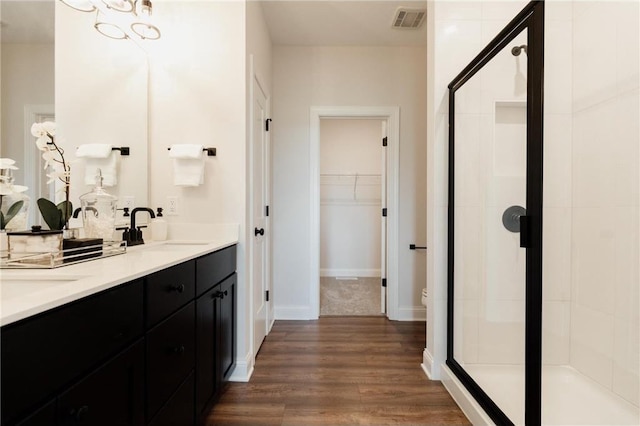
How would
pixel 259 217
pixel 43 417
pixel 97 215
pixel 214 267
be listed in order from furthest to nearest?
1. pixel 259 217
2. pixel 214 267
3. pixel 97 215
4. pixel 43 417

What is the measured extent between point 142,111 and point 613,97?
269 cm

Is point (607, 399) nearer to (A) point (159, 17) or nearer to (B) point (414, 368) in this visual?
(B) point (414, 368)

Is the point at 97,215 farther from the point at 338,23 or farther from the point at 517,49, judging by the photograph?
the point at 338,23

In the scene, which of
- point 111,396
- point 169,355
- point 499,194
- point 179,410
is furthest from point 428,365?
point 111,396

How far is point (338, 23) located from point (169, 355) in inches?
111

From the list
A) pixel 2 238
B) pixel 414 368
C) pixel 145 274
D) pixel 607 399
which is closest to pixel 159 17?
pixel 2 238

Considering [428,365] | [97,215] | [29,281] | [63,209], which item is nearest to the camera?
[29,281]

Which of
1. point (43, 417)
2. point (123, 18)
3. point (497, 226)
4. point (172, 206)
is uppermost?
point (123, 18)

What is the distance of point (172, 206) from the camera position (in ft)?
6.58

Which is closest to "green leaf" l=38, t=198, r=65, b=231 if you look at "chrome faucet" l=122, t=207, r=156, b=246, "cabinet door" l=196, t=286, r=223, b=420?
"chrome faucet" l=122, t=207, r=156, b=246

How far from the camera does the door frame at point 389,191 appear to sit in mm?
3121

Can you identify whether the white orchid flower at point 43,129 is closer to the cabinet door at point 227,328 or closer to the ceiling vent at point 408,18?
the cabinet door at point 227,328

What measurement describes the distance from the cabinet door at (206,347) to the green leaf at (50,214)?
0.64m

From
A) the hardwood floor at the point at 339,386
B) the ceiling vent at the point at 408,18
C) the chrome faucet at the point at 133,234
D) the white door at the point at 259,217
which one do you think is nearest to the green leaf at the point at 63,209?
the chrome faucet at the point at 133,234
